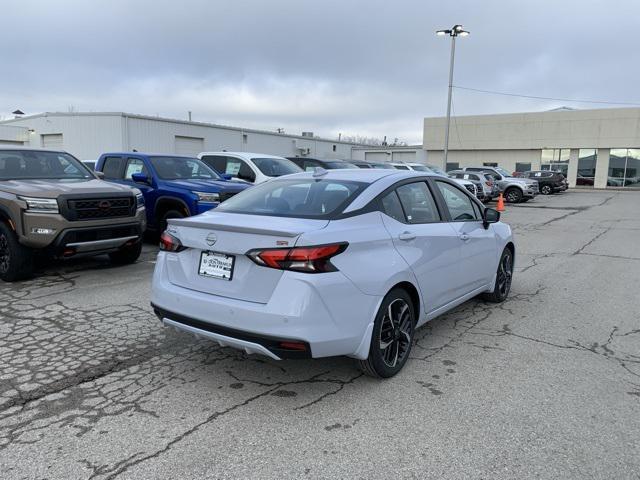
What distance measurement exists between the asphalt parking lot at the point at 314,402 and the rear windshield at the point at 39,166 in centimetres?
236

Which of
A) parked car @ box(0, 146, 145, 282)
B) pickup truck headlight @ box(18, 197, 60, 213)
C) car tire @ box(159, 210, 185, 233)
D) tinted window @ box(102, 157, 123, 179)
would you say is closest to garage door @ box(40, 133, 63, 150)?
tinted window @ box(102, 157, 123, 179)

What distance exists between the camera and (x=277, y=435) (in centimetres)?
311

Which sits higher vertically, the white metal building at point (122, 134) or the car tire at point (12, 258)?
the white metal building at point (122, 134)

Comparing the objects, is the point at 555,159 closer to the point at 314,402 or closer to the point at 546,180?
the point at 546,180

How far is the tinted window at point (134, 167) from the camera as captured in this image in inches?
376

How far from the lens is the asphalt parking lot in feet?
9.29

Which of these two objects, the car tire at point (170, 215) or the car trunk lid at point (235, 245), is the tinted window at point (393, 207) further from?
the car tire at point (170, 215)

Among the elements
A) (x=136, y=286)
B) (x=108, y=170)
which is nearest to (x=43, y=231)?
(x=136, y=286)

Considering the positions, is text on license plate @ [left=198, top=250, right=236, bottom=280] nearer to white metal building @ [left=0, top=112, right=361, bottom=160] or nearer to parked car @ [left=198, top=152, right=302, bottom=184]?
parked car @ [left=198, top=152, right=302, bottom=184]

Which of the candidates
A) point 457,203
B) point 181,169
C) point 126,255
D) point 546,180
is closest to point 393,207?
point 457,203

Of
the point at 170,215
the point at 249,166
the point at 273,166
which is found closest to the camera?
the point at 170,215

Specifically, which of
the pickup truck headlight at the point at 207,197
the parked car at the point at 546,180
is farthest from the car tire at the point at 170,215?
the parked car at the point at 546,180

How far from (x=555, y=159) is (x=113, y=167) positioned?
40024 millimetres

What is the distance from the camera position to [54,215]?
6.39 m
